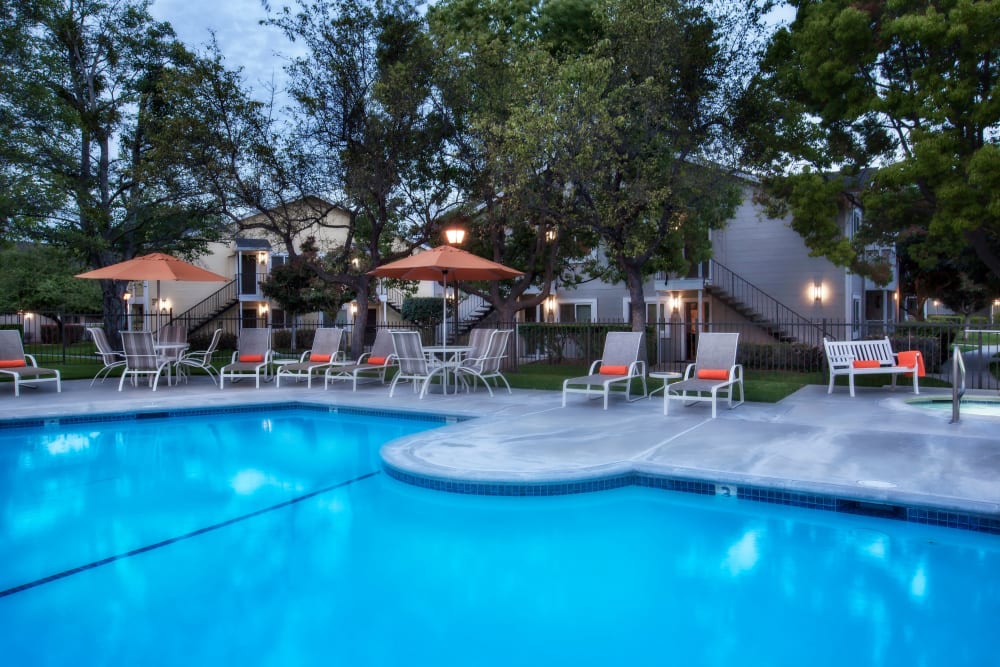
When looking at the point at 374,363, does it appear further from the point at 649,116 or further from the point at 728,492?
the point at 728,492

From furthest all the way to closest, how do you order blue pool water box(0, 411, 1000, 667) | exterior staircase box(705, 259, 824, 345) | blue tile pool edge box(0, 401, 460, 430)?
1. exterior staircase box(705, 259, 824, 345)
2. blue tile pool edge box(0, 401, 460, 430)
3. blue pool water box(0, 411, 1000, 667)

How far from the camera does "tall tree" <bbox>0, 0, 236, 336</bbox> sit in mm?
15430

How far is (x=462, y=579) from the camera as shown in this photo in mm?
4363

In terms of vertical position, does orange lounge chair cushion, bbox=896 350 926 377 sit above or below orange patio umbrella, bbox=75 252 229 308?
below

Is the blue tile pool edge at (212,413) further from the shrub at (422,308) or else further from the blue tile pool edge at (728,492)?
the shrub at (422,308)

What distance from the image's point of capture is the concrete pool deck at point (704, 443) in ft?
17.7

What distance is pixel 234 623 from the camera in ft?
12.2

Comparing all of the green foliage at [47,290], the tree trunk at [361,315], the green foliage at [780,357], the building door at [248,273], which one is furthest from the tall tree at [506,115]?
the green foliage at [47,290]

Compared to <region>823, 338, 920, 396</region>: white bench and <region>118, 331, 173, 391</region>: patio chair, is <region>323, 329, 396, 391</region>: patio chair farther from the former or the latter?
<region>823, 338, 920, 396</region>: white bench

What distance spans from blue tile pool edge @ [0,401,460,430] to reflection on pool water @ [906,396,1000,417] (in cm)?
650

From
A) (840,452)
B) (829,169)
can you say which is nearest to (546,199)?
(829,169)

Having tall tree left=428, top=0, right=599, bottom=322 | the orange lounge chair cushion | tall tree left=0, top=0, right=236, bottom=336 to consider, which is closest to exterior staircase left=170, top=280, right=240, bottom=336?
tall tree left=0, top=0, right=236, bottom=336

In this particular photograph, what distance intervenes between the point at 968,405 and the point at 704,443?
5.18 meters

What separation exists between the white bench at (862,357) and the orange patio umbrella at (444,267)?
564cm
